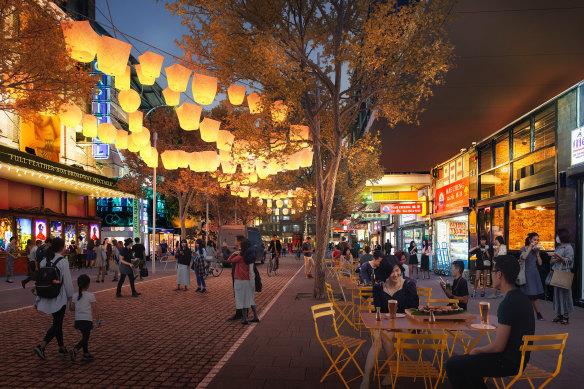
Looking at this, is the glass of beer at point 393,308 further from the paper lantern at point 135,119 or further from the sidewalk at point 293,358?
the paper lantern at point 135,119

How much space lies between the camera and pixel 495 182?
1695 centimetres


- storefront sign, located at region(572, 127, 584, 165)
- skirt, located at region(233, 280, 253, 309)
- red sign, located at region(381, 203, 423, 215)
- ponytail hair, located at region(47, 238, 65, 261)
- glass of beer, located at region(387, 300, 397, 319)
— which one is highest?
storefront sign, located at region(572, 127, 584, 165)

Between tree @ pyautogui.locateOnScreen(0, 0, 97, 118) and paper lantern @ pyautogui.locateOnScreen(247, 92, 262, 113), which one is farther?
paper lantern @ pyautogui.locateOnScreen(247, 92, 262, 113)

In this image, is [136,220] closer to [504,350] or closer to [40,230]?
[40,230]

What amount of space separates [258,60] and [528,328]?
31.8 feet

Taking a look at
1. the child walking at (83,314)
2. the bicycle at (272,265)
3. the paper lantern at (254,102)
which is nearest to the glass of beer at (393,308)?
the child walking at (83,314)

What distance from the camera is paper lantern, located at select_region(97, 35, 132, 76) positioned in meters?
8.38

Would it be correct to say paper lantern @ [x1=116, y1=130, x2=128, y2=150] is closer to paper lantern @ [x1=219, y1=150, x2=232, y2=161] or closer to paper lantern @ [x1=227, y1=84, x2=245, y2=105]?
paper lantern @ [x1=219, y1=150, x2=232, y2=161]

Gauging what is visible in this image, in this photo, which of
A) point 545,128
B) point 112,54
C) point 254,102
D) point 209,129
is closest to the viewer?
point 112,54

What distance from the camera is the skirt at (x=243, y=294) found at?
384 inches

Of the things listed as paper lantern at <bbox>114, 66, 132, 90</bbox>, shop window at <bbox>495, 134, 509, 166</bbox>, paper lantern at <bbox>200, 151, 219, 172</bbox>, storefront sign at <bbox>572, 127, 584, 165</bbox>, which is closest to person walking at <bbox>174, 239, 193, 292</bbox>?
paper lantern at <bbox>200, 151, 219, 172</bbox>

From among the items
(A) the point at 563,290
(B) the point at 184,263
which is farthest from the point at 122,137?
(A) the point at 563,290

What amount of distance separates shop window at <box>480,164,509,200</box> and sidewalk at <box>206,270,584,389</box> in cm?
643

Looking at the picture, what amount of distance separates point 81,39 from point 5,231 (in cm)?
1868
